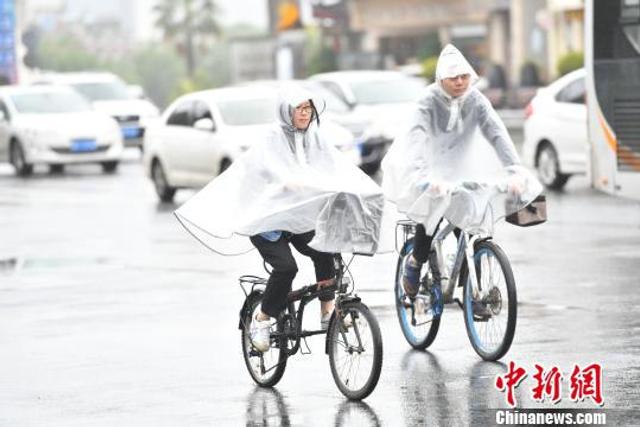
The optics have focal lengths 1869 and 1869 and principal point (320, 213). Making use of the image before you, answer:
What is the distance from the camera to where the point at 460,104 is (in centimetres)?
1005

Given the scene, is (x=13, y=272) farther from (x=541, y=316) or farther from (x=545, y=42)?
(x=545, y=42)

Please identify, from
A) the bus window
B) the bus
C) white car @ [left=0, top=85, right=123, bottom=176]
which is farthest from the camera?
white car @ [left=0, top=85, right=123, bottom=176]

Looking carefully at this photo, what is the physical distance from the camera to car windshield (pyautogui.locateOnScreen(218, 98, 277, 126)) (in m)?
25.0

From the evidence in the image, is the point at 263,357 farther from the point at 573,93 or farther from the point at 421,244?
the point at 573,93

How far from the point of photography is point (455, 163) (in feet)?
33.2

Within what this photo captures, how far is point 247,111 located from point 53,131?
819 centimetres

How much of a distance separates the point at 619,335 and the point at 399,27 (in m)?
71.0

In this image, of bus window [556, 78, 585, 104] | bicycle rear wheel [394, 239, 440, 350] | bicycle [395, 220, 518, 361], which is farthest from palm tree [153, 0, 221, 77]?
bicycle [395, 220, 518, 361]

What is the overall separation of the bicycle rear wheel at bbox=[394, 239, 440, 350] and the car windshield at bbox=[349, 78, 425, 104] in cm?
1955

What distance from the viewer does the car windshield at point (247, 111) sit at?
2502cm

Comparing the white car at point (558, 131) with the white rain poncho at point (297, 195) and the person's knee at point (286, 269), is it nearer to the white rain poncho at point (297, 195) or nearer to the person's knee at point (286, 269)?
the white rain poncho at point (297, 195)

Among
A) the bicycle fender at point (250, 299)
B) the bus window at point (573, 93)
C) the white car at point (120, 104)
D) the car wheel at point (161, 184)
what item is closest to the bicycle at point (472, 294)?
the bicycle fender at point (250, 299)

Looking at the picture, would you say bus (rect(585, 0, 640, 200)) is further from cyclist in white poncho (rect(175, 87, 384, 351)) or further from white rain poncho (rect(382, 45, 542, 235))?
cyclist in white poncho (rect(175, 87, 384, 351))

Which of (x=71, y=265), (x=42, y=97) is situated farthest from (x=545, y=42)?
(x=71, y=265)
